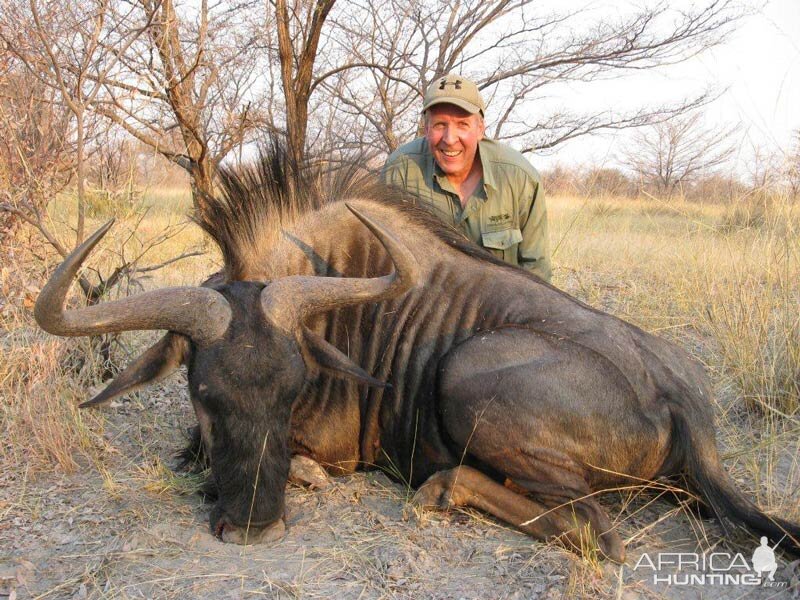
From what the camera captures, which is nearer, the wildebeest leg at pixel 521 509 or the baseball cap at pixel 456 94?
the wildebeest leg at pixel 521 509

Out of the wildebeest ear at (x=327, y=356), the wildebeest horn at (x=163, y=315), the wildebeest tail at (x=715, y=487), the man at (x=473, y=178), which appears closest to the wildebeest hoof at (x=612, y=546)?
the wildebeest tail at (x=715, y=487)

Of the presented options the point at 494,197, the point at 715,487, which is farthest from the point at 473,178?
the point at 715,487

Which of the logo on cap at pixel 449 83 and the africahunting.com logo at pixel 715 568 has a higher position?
the logo on cap at pixel 449 83

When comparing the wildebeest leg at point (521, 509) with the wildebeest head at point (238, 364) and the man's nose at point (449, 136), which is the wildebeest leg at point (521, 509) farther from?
the man's nose at point (449, 136)

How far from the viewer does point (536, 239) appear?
17.4 feet

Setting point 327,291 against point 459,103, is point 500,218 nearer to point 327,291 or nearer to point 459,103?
point 459,103

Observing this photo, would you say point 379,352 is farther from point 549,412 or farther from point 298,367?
point 549,412

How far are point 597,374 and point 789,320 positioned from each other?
7.36 feet

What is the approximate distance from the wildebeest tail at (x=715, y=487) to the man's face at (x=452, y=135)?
2.46 m

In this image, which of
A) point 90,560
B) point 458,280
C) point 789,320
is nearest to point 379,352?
point 458,280

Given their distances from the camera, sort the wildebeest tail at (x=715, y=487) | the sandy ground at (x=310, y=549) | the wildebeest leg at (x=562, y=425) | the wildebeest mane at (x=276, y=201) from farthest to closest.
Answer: the wildebeest mane at (x=276, y=201) < the wildebeest leg at (x=562, y=425) < the wildebeest tail at (x=715, y=487) < the sandy ground at (x=310, y=549)

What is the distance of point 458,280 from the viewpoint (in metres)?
3.71

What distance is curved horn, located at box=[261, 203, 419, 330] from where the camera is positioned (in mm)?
3037

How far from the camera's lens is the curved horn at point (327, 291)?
304cm
